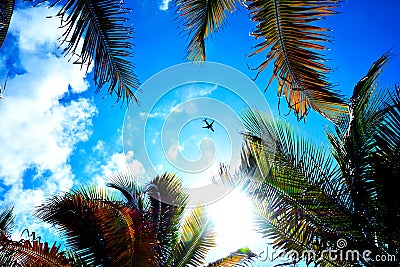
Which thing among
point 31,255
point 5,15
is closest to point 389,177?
point 5,15

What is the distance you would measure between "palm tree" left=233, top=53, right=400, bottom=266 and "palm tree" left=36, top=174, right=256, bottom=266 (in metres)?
2.25

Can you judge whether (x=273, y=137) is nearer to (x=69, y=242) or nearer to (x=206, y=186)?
(x=206, y=186)

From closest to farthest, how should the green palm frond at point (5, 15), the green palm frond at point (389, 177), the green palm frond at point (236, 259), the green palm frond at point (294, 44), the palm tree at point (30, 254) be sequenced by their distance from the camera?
1. the green palm frond at point (294, 44)
2. the green palm frond at point (5, 15)
3. the green palm frond at point (389, 177)
4. the palm tree at point (30, 254)
5. the green palm frond at point (236, 259)

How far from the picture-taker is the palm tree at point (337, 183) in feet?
15.7

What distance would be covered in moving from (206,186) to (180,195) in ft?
7.93

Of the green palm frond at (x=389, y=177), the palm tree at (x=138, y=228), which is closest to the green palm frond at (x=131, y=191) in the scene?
the palm tree at (x=138, y=228)

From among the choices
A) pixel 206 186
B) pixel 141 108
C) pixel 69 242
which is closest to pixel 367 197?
pixel 206 186

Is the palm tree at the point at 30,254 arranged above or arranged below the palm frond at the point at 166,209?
below

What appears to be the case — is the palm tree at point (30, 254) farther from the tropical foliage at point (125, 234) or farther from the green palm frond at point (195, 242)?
the green palm frond at point (195, 242)

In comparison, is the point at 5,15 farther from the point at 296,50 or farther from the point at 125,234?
the point at 125,234

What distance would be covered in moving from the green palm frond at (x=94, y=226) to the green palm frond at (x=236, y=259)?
2.32 meters

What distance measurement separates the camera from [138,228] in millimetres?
6438

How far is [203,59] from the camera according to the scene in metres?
4.15

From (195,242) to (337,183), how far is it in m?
3.70
